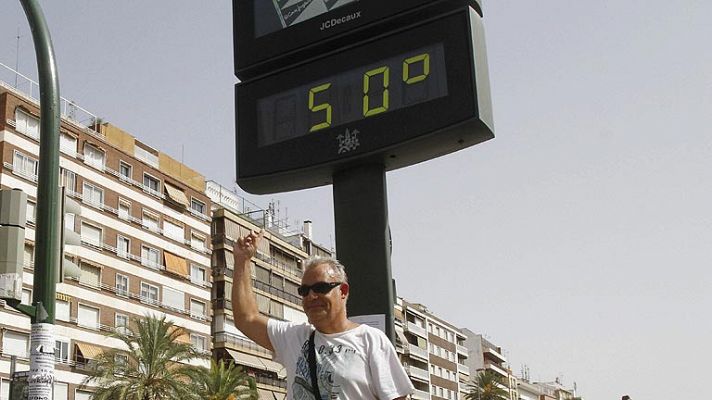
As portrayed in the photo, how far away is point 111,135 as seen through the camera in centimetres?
5012

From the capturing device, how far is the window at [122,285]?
47.5 meters

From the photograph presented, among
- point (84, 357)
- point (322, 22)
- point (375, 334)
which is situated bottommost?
point (375, 334)

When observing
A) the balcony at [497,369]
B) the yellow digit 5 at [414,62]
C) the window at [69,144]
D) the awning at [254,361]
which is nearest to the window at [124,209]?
the window at [69,144]

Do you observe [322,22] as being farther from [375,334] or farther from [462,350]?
[462,350]

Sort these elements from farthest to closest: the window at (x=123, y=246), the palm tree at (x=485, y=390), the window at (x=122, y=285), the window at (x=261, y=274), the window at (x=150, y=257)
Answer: the palm tree at (x=485, y=390) < the window at (x=261, y=274) < the window at (x=150, y=257) < the window at (x=123, y=246) < the window at (x=122, y=285)

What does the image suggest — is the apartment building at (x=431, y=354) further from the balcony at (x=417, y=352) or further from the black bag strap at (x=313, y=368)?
the black bag strap at (x=313, y=368)

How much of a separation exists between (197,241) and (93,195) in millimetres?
Answer: 9882

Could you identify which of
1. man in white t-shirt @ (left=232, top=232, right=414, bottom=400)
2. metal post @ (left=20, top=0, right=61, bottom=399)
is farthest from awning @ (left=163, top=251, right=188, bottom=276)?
man in white t-shirt @ (left=232, top=232, right=414, bottom=400)

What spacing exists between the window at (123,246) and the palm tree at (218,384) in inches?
298

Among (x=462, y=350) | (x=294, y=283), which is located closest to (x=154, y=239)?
(x=294, y=283)

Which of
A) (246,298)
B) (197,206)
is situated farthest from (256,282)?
(246,298)

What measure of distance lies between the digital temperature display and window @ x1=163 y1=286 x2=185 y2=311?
44.4m

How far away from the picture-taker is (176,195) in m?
53.9

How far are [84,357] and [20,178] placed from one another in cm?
872
